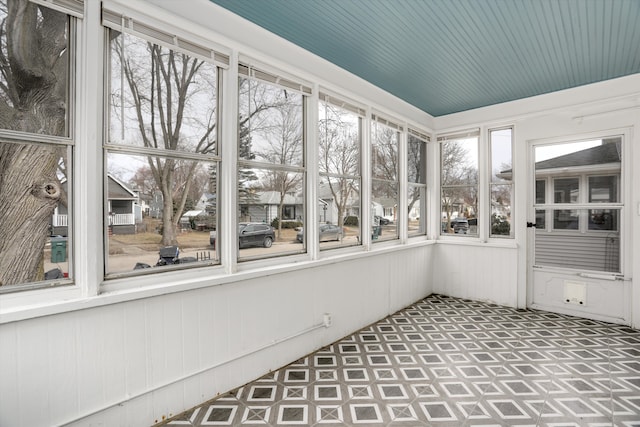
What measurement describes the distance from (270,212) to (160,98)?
1184mm

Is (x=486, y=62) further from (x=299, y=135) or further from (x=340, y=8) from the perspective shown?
(x=299, y=135)

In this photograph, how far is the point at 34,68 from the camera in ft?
5.46

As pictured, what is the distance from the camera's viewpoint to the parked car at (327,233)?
3049 mm

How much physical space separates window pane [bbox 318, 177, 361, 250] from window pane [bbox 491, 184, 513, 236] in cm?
218

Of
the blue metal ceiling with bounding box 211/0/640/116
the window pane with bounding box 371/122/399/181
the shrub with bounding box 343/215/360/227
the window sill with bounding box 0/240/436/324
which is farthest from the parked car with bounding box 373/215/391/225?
the blue metal ceiling with bounding box 211/0/640/116

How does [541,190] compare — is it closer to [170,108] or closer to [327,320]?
[327,320]

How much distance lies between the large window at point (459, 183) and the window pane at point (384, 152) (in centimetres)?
110

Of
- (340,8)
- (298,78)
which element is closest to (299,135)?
(298,78)

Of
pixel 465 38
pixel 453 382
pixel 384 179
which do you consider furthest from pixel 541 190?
pixel 453 382

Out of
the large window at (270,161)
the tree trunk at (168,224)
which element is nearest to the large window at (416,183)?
the large window at (270,161)

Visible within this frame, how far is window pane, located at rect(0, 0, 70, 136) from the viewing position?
158cm

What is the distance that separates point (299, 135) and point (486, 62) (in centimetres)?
197

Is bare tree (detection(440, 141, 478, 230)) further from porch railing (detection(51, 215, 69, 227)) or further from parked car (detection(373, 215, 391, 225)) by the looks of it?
porch railing (detection(51, 215, 69, 227))

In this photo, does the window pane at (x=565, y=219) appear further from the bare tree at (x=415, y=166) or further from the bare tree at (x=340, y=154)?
the bare tree at (x=340, y=154)
